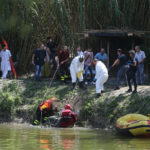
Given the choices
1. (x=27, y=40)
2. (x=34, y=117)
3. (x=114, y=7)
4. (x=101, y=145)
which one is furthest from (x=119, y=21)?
(x=101, y=145)

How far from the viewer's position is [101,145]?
38.8 ft

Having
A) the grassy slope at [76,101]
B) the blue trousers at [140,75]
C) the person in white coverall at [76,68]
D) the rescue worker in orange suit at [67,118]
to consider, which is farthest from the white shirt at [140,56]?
the rescue worker in orange suit at [67,118]

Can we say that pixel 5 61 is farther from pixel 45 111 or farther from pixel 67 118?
pixel 67 118

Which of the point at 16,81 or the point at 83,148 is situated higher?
the point at 16,81

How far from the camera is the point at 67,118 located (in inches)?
615

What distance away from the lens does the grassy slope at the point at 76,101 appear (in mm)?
15727

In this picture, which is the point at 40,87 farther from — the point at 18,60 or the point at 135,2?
the point at 135,2

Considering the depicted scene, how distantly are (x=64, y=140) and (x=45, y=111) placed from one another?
4035 millimetres

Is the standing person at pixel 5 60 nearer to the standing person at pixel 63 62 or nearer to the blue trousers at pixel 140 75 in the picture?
the standing person at pixel 63 62

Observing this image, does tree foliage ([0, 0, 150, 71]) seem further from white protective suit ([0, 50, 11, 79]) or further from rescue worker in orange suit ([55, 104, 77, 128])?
rescue worker in orange suit ([55, 104, 77, 128])

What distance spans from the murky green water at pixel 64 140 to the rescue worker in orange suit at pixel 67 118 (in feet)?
1.81

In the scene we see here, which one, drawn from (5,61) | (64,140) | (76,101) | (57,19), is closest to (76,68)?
(76,101)

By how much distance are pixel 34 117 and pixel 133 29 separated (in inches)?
262

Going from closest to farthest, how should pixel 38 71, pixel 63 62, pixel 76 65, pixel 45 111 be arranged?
pixel 45 111 < pixel 76 65 < pixel 63 62 < pixel 38 71
